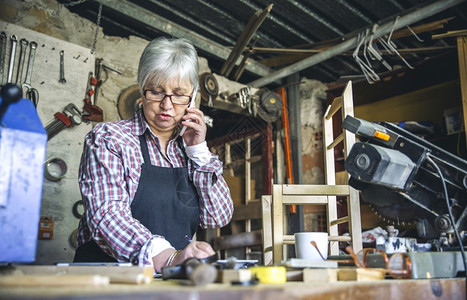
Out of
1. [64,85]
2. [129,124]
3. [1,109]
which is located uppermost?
[64,85]

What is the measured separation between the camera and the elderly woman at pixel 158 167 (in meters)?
1.54

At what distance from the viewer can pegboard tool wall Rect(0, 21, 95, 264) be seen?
3.14 meters

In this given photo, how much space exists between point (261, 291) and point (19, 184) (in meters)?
0.48

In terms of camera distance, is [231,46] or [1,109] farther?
[231,46]

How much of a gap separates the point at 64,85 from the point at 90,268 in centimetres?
277

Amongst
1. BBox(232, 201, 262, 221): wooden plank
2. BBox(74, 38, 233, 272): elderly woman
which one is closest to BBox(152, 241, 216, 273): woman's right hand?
BBox(74, 38, 233, 272): elderly woman

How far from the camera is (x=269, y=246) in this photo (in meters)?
2.44

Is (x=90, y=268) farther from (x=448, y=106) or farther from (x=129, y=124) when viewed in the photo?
(x=448, y=106)

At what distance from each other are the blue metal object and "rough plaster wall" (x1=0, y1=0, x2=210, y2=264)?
8.34 ft

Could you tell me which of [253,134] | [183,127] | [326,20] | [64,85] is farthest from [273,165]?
[183,127]

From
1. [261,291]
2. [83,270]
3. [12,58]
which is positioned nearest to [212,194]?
[83,270]

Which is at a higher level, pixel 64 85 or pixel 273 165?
pixel 64 85

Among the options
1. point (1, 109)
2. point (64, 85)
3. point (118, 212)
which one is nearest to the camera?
point (1, 109)

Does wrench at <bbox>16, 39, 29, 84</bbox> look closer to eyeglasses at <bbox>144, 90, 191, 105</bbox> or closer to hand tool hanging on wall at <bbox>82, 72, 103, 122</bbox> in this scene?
hand tool hanging on wall at <bbox>82, 72, 103, 122</bbox>
